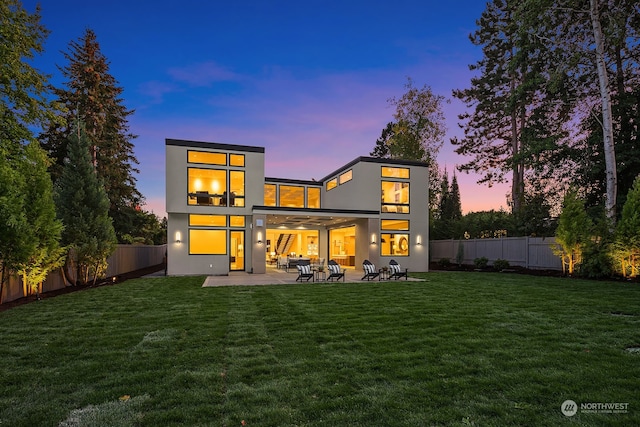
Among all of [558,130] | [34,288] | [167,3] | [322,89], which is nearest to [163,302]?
[34,288]

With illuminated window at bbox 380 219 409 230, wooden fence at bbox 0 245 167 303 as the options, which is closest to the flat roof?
wooden fence at bbox 0 245 167 303

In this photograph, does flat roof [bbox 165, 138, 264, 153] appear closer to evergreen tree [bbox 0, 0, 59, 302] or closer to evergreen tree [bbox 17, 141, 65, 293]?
evergreen tree [bbox 0, 0, 59, 302]

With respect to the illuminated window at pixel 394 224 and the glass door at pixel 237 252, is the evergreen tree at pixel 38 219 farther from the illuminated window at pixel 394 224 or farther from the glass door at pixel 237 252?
the illuminated window at pixel 394 224

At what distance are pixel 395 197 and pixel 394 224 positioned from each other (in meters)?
1.49

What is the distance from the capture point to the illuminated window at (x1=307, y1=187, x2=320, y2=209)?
Result: 2253 cm

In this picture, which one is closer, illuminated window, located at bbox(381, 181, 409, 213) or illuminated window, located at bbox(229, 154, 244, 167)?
illuminated window, located at bbox(229, 154, 244, 167)

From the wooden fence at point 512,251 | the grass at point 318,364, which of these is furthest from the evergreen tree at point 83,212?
the wooden fence at point 512,251

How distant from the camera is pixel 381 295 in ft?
30.8

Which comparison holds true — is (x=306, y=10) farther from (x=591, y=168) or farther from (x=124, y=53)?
(x=591, y=168)

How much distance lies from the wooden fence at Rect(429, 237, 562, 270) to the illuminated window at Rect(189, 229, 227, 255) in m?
14.0

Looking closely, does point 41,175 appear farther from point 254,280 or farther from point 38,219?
point 254,280

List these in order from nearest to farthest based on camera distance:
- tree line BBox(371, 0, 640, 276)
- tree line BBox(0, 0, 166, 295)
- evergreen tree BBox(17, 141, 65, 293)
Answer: tree line BBox(0, 0, 166, 295) < evergreen tree BBox(17, 141, 65, 293) < tree line BBox(371, 0, 640, 276)

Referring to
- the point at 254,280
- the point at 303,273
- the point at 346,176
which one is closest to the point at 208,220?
the point at 254,280

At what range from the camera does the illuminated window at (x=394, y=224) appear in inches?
733
